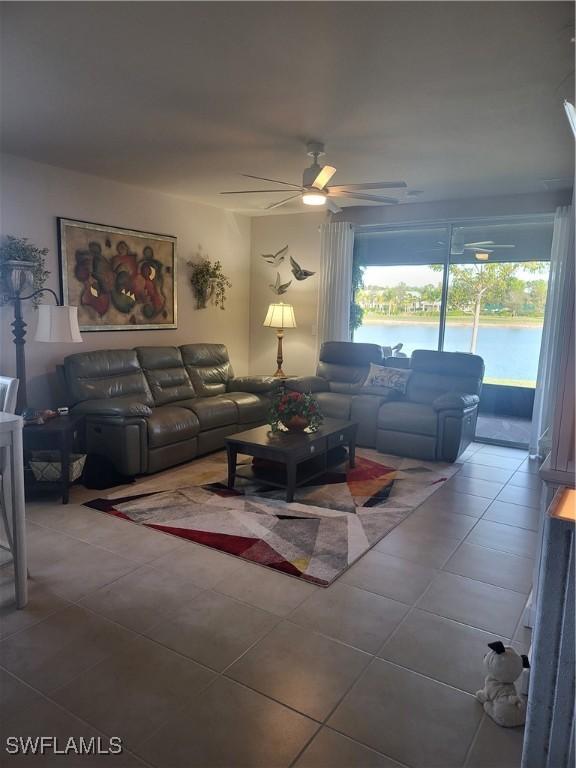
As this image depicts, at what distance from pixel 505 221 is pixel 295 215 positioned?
262 cm

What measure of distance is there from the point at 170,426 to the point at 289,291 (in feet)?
10.3

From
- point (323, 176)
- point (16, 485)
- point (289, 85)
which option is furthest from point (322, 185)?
point (16, 485)

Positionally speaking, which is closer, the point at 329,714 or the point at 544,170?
the point at 329,714

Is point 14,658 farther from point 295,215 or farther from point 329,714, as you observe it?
point 295,215

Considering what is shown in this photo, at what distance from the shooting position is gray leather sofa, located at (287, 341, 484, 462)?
16.4 feet

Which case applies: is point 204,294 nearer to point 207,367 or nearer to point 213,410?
point 207,367

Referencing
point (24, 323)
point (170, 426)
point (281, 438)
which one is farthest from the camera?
point (170, 426)

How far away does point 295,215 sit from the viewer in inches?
269

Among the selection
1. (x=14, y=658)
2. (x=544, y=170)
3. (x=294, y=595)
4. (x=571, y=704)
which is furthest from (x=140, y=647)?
(x=544, y=170)

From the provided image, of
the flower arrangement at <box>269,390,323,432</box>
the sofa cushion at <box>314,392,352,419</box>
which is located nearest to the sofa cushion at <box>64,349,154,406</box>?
the flower arrangement at <box>269,390,323,432</box>

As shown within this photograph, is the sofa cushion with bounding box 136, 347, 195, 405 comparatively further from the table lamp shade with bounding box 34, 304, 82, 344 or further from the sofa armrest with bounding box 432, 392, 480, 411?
the sofa armrest with bounding box 432, 392, 480, 411

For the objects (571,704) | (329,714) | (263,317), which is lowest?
(329,714)

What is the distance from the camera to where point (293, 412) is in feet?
13.8

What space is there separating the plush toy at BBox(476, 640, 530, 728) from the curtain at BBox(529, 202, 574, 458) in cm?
352
